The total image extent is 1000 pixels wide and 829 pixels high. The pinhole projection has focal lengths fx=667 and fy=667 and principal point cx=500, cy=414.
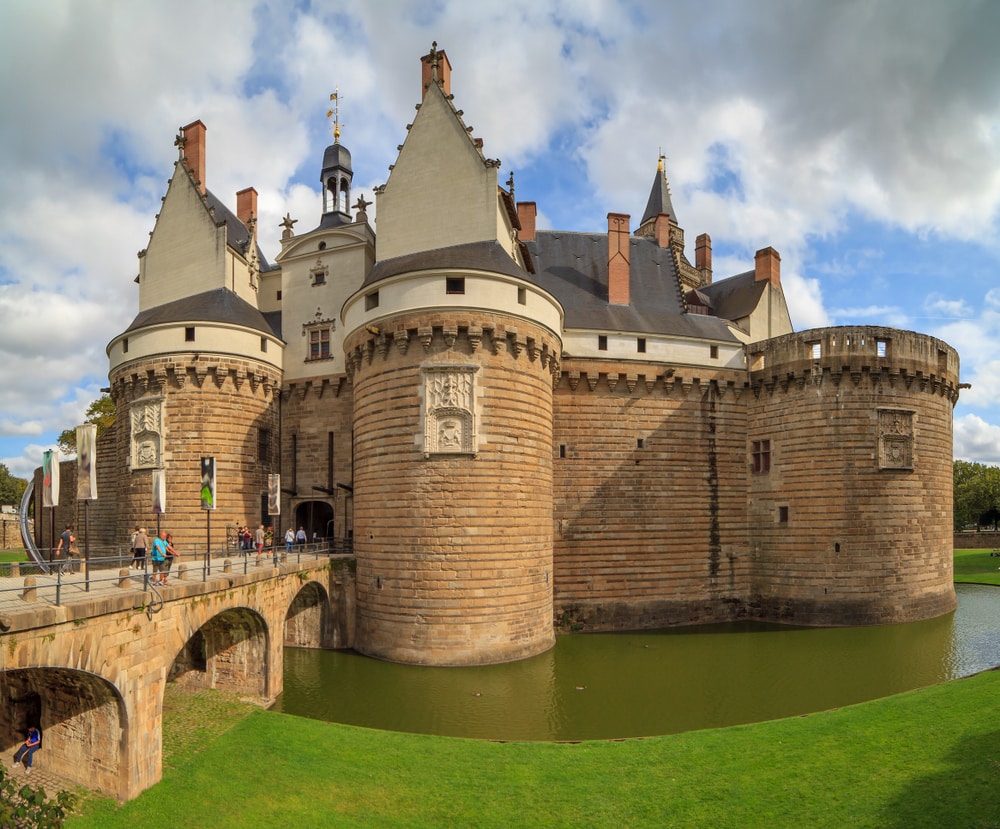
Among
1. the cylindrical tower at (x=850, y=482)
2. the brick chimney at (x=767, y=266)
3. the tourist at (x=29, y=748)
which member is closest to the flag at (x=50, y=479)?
the tourist at (x=29, y=748)

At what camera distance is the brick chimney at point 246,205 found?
120 feet

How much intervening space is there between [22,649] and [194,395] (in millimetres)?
20828

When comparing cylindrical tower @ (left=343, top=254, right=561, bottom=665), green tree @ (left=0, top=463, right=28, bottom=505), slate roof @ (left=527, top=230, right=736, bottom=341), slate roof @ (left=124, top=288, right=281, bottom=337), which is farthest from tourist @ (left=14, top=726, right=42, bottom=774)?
green tree @ (left=0, top=463, right=28, bottom=505)

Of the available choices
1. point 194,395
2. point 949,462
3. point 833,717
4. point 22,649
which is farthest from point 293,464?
point 949,462

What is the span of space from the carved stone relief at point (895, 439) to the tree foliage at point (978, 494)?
2207 inches

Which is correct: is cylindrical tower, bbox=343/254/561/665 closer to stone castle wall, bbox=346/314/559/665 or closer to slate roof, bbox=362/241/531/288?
stone castle wall, bbox=346/314/559/665

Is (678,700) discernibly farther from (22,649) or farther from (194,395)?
(194,395)

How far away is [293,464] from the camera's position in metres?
32.1

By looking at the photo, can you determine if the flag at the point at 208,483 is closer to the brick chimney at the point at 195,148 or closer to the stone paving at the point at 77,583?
the stone paving at the point at 77,583

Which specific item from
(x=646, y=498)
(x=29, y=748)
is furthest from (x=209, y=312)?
(x=646, y=498)

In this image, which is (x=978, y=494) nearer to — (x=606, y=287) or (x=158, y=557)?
(x=606, y=287)

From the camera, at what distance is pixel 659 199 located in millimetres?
56844

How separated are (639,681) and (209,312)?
78.2 ft

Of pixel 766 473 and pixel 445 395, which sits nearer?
pixel 445 395
